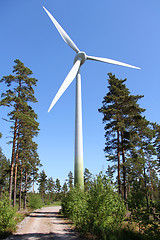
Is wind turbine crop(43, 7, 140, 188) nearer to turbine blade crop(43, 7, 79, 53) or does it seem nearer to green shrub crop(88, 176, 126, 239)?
turbine blade crop(43, 7, 79, 53)

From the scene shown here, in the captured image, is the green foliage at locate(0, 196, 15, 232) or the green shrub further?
the green foliage at locate(0, 196, 15, 232)

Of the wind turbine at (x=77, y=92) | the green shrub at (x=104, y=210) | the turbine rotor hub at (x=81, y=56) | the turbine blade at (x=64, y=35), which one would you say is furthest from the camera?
the turbine rotor hub at (x=81, y=56)

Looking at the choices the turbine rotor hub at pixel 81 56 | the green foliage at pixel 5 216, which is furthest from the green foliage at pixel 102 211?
the turbine rotor hub at pixel 81 56

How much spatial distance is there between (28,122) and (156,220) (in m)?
20.5

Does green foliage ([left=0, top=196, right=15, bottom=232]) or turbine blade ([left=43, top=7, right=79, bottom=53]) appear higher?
turbine blade ([left=43, top=7, right=79, bottom=53])

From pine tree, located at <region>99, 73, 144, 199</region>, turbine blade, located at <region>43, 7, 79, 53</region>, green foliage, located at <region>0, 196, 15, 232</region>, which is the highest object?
turbine blade, located at <region>43, 7, 79, 53</region>

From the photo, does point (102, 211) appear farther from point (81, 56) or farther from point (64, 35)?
point (64, 35)

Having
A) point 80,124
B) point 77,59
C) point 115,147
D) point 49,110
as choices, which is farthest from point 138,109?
point 49,110

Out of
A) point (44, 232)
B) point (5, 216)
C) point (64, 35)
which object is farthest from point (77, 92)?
point (5, 216)

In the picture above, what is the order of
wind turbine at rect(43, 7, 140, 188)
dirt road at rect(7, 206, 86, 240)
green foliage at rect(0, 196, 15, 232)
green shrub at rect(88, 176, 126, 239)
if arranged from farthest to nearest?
wind turbine at rect(43, 7, 140, 188)
green foliage at rect(0, 196, 15, 232)
dirt road at rect(7, 206, 86, 240)
green shrub at rect(88, 176, 126, 239)

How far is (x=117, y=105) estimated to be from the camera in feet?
88.5

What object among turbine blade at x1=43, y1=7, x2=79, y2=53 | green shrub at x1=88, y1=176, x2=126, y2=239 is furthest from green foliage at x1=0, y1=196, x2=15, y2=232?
turbine blade at x1=43, y1=7, x2=79, y2=53

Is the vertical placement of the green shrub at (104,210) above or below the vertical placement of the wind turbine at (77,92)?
below

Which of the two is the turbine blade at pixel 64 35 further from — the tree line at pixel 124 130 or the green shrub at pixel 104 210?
the green shrub at pixel 104 210
